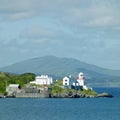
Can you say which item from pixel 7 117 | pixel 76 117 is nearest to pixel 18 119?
pixel 7 117

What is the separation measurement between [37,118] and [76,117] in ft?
32.8

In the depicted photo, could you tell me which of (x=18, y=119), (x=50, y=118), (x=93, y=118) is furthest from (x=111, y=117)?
(x=18, y=119)

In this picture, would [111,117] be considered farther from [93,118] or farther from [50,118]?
[50,118]

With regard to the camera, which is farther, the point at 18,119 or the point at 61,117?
the point at 61,117

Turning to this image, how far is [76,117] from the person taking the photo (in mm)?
119188

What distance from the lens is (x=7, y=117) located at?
112938mm

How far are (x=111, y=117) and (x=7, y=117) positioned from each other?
2142cm

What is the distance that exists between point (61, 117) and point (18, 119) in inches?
438

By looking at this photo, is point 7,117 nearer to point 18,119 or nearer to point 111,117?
point 18,119

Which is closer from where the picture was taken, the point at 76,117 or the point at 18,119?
the point at 18,119

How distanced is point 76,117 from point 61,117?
361 cm

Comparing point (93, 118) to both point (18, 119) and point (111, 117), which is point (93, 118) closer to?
point (111, 117)

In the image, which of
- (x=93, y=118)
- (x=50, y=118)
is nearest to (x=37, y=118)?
(x=50, y=118)

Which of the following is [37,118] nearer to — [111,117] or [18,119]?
[18,119]
